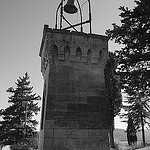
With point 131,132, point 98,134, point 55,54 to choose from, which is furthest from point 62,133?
point 131,132

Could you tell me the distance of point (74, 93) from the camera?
5109 millimetres

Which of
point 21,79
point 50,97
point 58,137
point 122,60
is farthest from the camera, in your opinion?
point 21,79

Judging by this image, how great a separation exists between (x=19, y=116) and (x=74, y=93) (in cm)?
2513

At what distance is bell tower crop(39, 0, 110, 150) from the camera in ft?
15.4

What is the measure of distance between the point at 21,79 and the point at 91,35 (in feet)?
93.6

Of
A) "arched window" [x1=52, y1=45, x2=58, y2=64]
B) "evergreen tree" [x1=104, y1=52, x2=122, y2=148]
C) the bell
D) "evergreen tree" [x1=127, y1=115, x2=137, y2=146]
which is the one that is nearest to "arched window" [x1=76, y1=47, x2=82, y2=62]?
"arched window" [x1=52, y1=45, x2=58, y2=64]

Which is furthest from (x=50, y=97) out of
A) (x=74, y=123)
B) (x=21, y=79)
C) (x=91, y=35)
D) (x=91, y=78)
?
(x=21, y=79)

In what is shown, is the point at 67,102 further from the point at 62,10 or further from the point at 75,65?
the point at 62,10

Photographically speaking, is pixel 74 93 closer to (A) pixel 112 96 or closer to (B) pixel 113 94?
(A) pixel 112 96

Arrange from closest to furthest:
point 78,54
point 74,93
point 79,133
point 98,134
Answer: point 79,133, point 98,134, point 74,93, point 78,54

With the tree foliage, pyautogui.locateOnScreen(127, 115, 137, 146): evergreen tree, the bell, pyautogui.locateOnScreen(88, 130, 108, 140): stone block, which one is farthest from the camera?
the tree foliage

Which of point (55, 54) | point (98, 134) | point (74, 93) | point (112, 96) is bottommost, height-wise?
point (98, 134)

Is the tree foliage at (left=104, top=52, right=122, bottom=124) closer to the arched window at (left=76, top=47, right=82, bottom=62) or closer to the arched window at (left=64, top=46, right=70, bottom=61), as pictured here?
the arched window at (left=76, top=47, right=82, bottom=62)

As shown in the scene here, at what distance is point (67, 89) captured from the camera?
5098 mm
